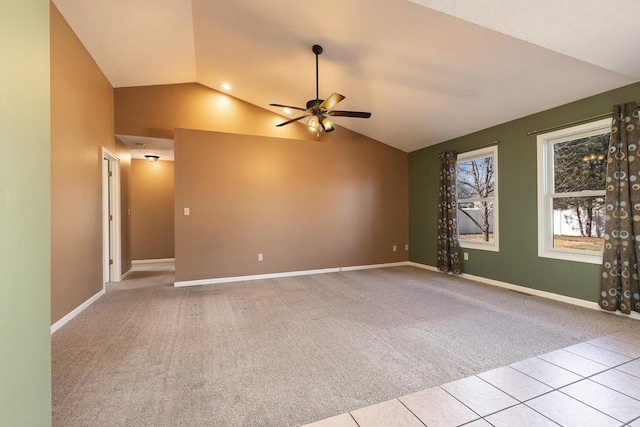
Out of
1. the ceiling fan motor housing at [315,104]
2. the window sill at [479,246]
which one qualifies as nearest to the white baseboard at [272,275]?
the window sill at [479,246]

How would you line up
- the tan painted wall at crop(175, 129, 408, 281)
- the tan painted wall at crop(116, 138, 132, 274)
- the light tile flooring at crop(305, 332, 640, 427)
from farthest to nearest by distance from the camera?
the tan painted wall at crop(116, 138, 132, 274) → the tan painted wall at crop(175, 129, 408, 281) → the light tile flooring at crop(305, 332, 640, 427)

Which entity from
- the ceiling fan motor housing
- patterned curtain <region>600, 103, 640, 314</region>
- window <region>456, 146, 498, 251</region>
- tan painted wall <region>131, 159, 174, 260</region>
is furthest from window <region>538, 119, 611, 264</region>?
tan painted wall <region>131, 159, 174, 260</region>

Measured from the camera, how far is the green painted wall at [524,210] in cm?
324

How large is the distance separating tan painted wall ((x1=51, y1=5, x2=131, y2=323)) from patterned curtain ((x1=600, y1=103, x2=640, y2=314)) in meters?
5.86

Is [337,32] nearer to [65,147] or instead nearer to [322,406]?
[65,147]

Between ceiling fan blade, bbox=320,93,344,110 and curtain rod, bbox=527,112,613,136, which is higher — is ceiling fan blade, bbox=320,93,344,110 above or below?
above

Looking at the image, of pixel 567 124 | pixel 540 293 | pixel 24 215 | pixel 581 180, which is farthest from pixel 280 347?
pixel 567 124

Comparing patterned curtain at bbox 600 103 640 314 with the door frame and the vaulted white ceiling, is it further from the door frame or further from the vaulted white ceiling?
the door frame

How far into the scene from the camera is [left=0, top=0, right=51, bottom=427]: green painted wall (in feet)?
2.85

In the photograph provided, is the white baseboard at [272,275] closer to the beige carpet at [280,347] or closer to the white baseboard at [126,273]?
the beige carpet at [280,347]

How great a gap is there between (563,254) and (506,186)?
3.87ft

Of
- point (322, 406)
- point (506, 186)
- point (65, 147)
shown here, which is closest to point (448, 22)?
point (506, 186)

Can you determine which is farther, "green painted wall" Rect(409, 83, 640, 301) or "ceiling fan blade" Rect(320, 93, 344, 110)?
"green painted wall" Rect(409, 83, 640, 301)

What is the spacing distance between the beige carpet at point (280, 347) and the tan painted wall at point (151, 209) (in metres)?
2.77
